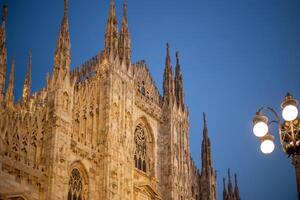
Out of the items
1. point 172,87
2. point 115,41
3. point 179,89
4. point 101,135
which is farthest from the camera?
point 179,89

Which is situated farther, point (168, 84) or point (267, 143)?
point (168, 84)

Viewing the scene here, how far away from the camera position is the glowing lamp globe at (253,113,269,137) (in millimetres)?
12594

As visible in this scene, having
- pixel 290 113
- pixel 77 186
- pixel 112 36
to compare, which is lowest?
pixel 290 113

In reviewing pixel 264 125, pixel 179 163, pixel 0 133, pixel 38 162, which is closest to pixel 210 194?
pixel 179 163

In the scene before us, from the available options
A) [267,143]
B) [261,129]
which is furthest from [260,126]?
[267,143]

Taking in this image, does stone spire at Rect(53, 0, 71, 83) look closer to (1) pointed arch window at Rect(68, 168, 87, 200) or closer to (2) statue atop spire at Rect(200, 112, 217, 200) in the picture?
(1) pointed arch window at Rect(68, 168, 87, 200)

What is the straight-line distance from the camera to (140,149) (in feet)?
119

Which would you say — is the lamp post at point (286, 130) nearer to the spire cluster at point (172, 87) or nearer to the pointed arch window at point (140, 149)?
the pointed arch window at point (140, 149)

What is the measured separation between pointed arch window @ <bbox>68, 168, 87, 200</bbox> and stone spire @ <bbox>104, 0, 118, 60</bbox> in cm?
895

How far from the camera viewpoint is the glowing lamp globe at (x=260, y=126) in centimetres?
1259

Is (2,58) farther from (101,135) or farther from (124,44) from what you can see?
(124,44)

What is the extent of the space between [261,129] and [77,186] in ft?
58.6

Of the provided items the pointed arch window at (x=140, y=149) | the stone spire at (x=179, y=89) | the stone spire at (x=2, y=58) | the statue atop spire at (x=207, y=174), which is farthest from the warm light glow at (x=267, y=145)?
the statue atop spire at (x=207, y=174)

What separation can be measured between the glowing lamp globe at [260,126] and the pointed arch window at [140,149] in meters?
23.1
